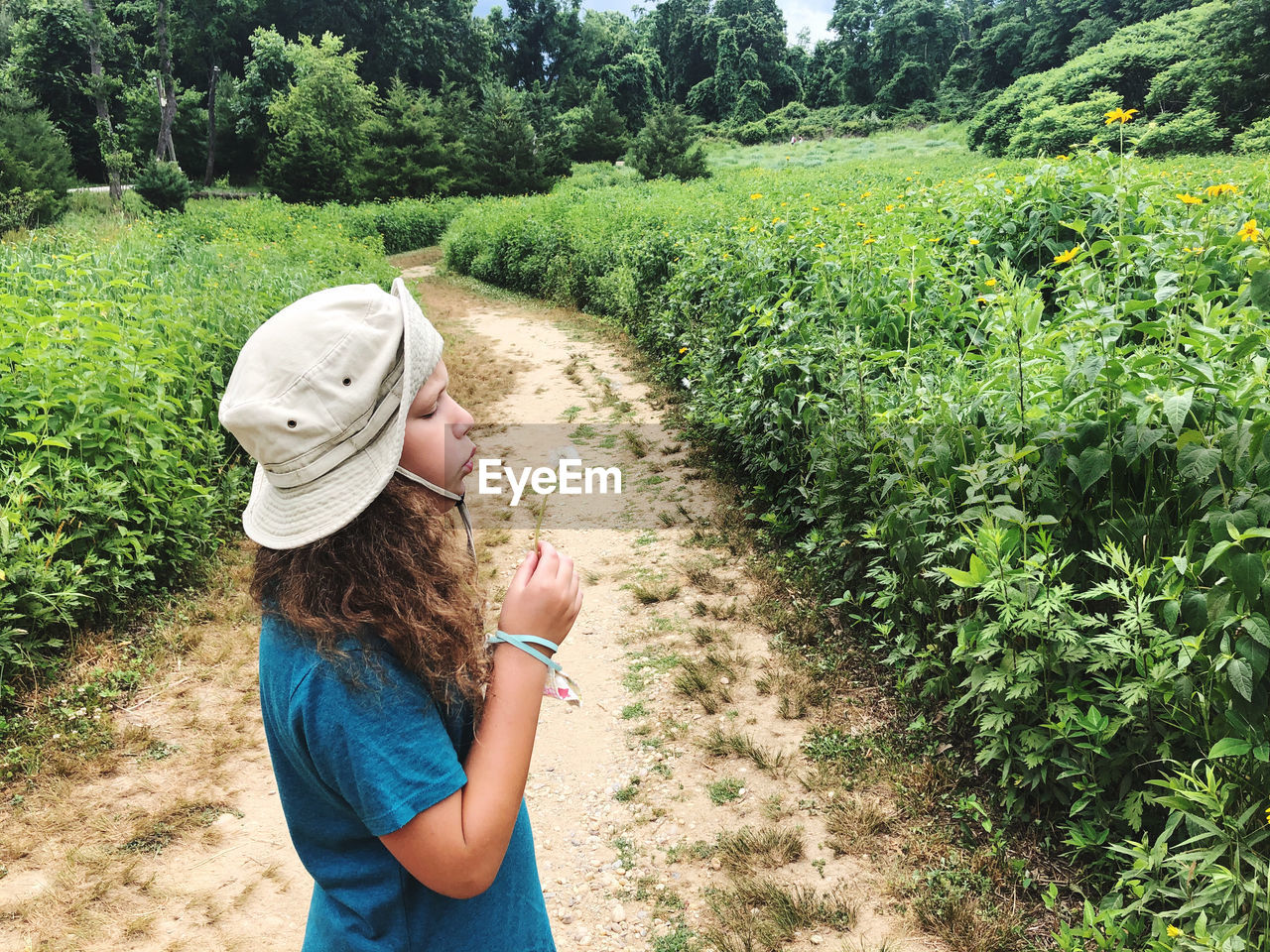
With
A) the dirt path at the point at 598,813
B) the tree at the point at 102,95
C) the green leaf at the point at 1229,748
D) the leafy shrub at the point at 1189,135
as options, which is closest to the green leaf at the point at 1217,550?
the green leaf at the point at 1229,748

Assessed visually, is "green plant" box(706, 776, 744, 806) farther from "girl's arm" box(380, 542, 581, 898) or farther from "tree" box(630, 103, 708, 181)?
"tree" box(630, 103, 708, 181)

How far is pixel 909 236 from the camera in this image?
13.4 ft

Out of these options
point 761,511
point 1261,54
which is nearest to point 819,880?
point 761,511

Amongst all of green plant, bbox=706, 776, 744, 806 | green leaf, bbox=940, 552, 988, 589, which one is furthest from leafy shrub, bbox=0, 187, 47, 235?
green leaf, bbox=940, 552, 988, 589

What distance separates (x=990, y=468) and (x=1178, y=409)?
2.19 feet

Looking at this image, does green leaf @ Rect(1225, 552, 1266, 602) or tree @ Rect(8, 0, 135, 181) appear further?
tree @ Rect(8, 0, 135, 181)

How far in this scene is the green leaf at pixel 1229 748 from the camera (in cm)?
173

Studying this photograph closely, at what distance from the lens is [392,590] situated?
3.06 feet

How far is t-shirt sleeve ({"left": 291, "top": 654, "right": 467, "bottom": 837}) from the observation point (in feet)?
2.68

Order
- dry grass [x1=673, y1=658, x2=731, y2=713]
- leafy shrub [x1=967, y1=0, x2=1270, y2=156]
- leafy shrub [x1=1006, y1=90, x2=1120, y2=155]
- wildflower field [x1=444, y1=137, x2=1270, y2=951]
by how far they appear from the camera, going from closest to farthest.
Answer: wildflower field [x1=444, y1=137, x2=1270, y2=951]
dry grass [x1=673, y1=658, x2=731, y2=713]
leafy shrub [x1=1006, y1=90, x2=1120, y2=155]
leafy shrub [x1=967, y1=0, x2=1270, y2=156]

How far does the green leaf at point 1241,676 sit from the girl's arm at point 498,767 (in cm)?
164

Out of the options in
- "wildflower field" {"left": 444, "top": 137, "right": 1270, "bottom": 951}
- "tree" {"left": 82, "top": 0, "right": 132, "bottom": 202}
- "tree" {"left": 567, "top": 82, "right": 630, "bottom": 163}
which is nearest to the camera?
"wildflower field" {"left": 444, "top": 137, "right": 1270, "bottom": 951}

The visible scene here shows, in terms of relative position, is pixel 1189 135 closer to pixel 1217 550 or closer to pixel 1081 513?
pixel 1081 513

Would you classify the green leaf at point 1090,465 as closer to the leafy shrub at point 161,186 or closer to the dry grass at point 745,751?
the dry grass at point 745,751
